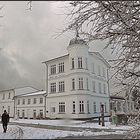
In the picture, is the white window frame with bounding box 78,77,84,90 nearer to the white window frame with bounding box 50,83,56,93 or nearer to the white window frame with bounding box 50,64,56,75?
the white window frame with bounding box 50,83,56,93

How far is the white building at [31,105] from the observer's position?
142 feet

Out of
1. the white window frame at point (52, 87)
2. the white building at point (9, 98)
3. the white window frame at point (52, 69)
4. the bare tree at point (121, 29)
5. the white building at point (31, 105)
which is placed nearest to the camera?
the bare tree at point (121, 29)

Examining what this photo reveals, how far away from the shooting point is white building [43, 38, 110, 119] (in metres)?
35.7

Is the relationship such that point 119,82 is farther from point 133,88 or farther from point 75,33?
point 75,33

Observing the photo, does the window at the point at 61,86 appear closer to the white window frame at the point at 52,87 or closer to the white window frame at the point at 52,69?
the white window frame at the point at 52,87

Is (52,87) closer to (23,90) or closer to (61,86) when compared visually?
(61,86)

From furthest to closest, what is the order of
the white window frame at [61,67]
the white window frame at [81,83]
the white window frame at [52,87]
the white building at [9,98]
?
the white building at [9,98]
the white window frame at [52,87]
the white window frame at [61,67]
the white window frame at [81,83]

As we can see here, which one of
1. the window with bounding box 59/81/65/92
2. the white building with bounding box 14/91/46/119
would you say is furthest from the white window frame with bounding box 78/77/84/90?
the white building with bounding box 14/91/46/119

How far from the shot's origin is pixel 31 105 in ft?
157

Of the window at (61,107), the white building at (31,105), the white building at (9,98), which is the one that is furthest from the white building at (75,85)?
the white building at (9,98)

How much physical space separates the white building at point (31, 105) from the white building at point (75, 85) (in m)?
3.43

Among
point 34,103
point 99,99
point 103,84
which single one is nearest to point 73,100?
point 99,99

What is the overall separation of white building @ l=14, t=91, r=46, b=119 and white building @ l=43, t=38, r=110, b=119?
343cm

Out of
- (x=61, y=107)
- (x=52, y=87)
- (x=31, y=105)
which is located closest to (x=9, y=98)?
(x=31, y=105)
